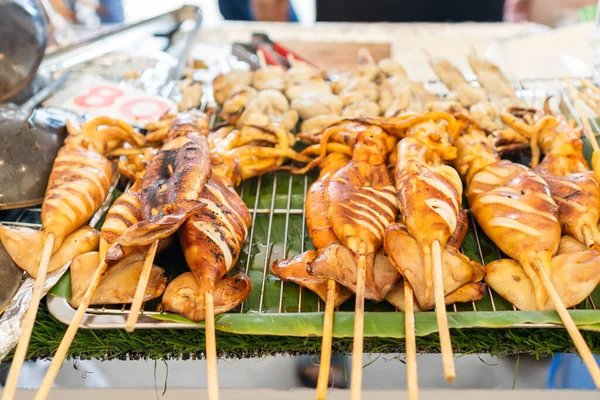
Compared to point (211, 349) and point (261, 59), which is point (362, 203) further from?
point (261, 59)

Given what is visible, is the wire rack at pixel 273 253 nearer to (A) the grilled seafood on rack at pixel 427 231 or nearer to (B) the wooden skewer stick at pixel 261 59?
(A) the grilled seafood on rack at pixel 427 231

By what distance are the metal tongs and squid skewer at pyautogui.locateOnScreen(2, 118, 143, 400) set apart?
1585 mm

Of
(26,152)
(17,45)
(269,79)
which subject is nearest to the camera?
(26,152)

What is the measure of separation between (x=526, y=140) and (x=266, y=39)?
251cm

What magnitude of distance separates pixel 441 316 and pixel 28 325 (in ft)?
4.43

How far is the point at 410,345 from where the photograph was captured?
1.53m

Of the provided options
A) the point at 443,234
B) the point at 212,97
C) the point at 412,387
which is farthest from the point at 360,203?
the point at 212,97

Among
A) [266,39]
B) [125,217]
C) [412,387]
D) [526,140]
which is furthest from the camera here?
[266,39]

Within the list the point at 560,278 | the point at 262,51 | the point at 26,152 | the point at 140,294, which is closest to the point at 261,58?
the point at 262,51

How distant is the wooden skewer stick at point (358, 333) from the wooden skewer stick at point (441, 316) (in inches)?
9.5

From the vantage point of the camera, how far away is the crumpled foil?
1.79m

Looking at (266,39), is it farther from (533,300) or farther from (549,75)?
(533,300)

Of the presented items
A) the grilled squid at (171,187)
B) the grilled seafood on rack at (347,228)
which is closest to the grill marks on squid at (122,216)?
the grilled squid at (171,187)

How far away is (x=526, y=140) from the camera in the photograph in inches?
108
